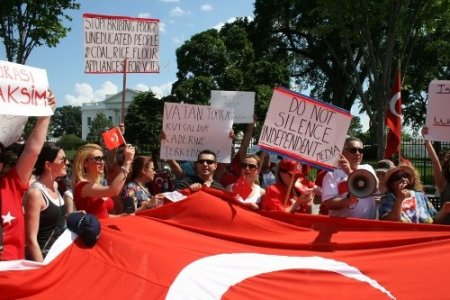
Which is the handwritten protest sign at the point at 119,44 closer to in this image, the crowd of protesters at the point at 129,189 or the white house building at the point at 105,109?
the crowd of protesters at the point at 129,189

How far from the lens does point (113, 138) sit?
5988mm

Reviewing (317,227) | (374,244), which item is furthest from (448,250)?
(317,227)

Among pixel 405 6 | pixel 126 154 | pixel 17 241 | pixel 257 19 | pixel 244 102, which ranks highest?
pixel 257 19

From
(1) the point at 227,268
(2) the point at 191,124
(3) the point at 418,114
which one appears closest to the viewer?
(1) the point at 227,268

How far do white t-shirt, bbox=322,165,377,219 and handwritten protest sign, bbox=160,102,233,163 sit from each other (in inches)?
79.1

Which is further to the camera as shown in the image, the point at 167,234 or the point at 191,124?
the point at 191,124

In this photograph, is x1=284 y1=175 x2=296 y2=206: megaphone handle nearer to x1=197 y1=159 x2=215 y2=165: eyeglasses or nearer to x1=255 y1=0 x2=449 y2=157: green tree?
x1=197 y1=159 x2=215 y2=165: eyeglasses

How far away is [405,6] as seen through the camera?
1712cm

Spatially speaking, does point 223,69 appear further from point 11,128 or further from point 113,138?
point 11,128

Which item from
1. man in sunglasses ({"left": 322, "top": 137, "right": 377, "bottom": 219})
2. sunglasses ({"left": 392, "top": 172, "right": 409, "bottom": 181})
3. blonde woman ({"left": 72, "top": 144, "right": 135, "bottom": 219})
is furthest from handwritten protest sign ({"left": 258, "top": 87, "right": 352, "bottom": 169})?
blonde woman ({"left": 72, "top": 144, "right": 135, "bottom": 219})

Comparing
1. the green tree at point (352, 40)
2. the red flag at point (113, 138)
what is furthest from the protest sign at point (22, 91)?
the green tree at point (352, 40)

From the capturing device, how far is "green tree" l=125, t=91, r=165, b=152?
35.6m

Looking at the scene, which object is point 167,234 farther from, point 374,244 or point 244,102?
point 244,102

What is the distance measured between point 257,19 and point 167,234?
33876 millimetres
